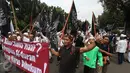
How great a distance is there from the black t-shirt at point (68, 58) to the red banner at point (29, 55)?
0.62m

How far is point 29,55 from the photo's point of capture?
Answer: 477 cm

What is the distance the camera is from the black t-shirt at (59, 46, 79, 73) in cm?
482

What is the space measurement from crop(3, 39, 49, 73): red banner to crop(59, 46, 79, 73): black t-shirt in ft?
2.03

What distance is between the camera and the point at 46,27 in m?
11.8

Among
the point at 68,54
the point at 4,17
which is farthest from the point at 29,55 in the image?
the point at 4,17

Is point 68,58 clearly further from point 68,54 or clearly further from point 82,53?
point 82,53

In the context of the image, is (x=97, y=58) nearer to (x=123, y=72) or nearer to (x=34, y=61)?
(x=34, y=61)

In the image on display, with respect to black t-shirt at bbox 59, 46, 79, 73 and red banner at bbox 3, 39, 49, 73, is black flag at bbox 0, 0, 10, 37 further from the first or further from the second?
black t-shirt at bbox 59, 46, 79, 73

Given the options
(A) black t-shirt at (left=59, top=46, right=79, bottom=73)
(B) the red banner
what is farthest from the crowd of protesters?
(B) the red banner

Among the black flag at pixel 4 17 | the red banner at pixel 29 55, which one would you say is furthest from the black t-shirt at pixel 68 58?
the black flag at pixel 4 17

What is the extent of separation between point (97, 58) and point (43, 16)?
5.65 metres

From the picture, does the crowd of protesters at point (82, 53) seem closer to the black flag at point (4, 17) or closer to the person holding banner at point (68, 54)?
the person holding banner at point (68, 54)

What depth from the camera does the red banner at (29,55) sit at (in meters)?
4.20

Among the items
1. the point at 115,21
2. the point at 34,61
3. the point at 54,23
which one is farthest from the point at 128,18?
the point at 34,61
